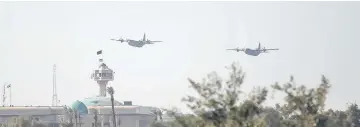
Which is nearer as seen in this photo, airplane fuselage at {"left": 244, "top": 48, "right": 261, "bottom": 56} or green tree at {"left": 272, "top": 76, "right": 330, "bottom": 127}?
green tree at {"left": 272, "top": 76, "right": 330, "bottom": 127}

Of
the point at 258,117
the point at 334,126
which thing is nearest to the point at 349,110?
the point at 334,126

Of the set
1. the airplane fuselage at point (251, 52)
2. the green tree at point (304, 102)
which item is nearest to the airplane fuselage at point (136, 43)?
the airplane fuselage at point (251, 52)

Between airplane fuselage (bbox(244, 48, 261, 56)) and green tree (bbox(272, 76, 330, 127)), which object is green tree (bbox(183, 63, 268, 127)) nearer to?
green tree (bbox(272, 76, 330, 127))

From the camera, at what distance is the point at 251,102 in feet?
121

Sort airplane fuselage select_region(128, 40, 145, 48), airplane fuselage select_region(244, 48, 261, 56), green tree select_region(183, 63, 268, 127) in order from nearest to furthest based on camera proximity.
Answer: green tree select_region(183, 63, 268, 127)
airplane fuselage select_region(244, 48, 261, 56)
airplane fuselage select_region(128, 40, 145, 48)

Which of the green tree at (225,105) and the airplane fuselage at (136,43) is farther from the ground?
the airplane fuselage at (136,43)

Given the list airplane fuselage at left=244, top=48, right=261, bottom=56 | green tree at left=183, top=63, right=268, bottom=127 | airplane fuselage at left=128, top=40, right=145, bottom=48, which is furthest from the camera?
airplane fuselage at left=128, top=40, right=145, bottom=48

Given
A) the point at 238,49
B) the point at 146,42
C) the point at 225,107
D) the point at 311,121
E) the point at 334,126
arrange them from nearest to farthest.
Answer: the point at 225,107 < the point at 311,121 < the point at 334,126 < the point at 238,49 < the point at 146,42

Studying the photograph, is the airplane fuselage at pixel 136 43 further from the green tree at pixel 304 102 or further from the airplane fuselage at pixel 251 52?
the green tree at pixel 304 102

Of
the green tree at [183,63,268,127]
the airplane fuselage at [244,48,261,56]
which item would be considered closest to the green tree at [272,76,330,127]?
the green tree at [183,63,268,127]

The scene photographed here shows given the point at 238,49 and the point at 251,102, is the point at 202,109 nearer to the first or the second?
the point at 251,102

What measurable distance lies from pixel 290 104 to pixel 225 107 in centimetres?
732

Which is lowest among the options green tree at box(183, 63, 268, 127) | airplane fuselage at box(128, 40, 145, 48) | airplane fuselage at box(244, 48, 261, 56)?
green tree at box(183, 63, 268, 127)

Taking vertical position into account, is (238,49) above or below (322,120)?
above
